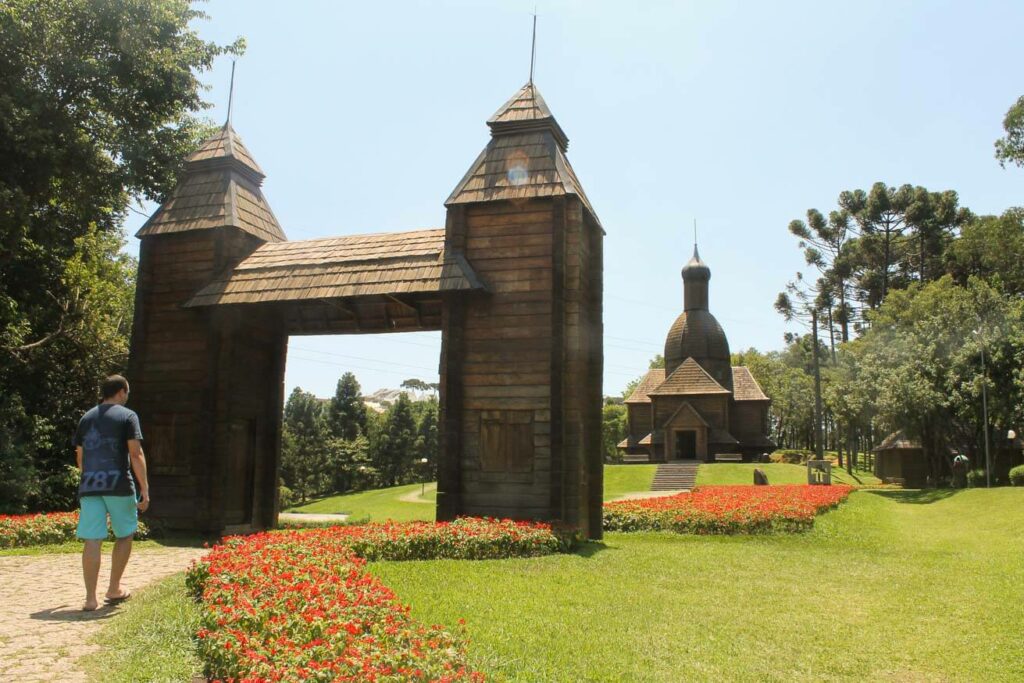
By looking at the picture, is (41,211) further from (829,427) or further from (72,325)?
(829,427)

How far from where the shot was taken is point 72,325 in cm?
2177

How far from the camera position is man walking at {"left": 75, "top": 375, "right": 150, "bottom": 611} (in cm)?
752

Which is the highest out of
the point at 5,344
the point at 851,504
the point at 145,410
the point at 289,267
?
the point at 289,267

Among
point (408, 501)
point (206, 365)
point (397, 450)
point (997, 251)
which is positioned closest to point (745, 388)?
point (997, 251)

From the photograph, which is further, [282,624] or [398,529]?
[398,529]

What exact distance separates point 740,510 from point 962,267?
42837 mm

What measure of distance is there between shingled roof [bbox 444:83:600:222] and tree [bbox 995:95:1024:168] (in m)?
18.2

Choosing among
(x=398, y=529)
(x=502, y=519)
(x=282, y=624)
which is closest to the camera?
(x=282, y=624)

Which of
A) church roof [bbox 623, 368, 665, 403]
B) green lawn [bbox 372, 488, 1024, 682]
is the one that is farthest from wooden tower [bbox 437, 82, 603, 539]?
church roof [bbox 623, 368, 665, 403]

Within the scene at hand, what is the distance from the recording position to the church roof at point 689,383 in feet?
161

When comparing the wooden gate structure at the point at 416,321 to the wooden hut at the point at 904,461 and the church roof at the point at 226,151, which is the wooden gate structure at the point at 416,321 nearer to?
the church roof at the point at 226,151

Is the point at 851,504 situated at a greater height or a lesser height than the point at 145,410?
lesser

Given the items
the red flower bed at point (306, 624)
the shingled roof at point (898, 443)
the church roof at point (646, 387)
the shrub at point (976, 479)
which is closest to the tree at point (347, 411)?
the church roof at point (646, 387)

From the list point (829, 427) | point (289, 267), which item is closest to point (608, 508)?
point (289, 267)
